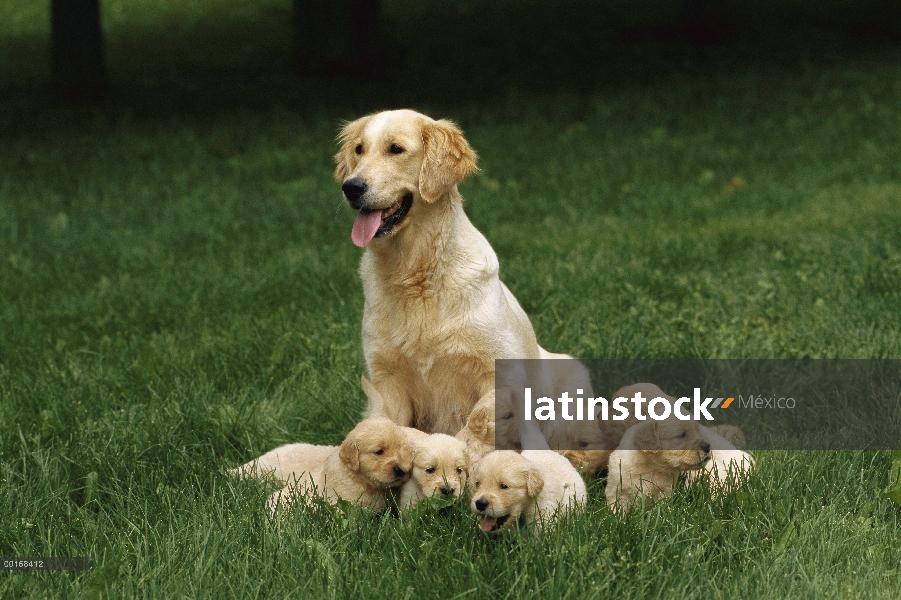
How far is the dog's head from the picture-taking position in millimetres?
4012

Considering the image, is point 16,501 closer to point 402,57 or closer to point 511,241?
point 511,241

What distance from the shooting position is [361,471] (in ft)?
12.6

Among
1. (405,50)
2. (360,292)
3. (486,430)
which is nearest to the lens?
(486,430)

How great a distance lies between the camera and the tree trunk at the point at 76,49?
664 inches

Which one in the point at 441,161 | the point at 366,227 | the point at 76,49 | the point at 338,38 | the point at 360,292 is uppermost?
the point at 338,38

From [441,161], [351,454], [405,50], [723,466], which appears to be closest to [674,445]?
[723,466]

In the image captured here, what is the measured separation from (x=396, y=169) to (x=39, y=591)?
200cm

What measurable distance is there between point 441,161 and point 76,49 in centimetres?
1505

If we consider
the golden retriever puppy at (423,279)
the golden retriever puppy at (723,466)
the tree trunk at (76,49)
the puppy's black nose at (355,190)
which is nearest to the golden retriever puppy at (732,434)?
the golden retriever puppy at (723,466)

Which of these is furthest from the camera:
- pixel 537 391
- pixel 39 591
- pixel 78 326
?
pixel 78 326

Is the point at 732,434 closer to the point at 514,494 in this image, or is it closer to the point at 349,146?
the point at 514,494

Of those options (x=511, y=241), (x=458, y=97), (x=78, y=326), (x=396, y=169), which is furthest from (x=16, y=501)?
(x=458, y=97)

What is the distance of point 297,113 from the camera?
52.7 ft

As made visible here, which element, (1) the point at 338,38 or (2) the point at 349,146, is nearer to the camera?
(2) the point at 349,146
